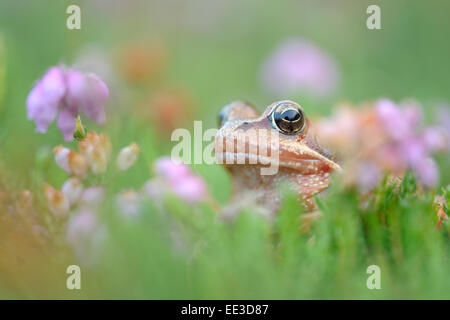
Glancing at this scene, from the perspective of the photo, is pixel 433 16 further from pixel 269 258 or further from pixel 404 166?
pixel 269 258

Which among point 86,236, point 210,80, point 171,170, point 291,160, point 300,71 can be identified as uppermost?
point 210,80

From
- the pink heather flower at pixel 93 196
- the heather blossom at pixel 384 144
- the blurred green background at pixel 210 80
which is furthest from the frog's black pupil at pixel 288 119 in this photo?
the pink heather flower at pixel 93 196

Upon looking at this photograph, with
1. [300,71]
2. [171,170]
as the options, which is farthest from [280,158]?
[300,71]

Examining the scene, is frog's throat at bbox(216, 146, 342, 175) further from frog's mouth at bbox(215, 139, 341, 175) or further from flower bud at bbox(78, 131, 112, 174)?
flower bud at bbox(78, 131, 112, 174)

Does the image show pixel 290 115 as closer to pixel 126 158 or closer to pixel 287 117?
pixel 287 117

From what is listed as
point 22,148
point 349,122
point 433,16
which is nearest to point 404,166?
point 349,122

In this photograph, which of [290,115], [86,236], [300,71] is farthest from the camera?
→ [300,71]
